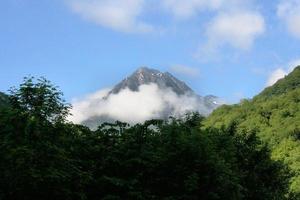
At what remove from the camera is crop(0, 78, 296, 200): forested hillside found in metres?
18.5

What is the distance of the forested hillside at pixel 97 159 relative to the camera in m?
18.5

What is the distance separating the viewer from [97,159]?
24312 mm

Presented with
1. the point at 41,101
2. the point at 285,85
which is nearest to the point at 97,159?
the point at 41,101

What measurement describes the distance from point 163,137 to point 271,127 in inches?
3127

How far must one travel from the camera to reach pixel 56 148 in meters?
18.8

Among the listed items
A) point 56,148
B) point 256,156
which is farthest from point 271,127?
point 56,148

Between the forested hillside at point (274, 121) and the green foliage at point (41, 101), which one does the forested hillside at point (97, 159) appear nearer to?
the green foliage at point (41, 101)

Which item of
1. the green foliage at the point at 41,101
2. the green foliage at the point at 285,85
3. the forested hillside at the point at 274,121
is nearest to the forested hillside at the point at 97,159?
the green foliage at the point at 41,101

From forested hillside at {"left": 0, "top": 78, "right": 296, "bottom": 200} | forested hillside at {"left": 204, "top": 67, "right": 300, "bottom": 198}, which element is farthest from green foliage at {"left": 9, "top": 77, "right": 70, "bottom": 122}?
forested hillside at {"left": 204, "top": 67, "right": 300, "bottom": 198}

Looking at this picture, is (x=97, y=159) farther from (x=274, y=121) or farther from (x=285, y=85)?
(x=285, y=85)

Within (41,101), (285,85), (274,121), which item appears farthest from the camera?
(285,85)

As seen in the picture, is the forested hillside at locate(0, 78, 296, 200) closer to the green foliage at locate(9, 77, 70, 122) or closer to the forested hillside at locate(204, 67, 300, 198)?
the green foliage at locate(9, 77, 70, 122)

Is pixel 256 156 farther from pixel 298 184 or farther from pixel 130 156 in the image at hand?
pixel 298 184

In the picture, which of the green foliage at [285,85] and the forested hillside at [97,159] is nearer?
A: the forested hillside at [97,159]
